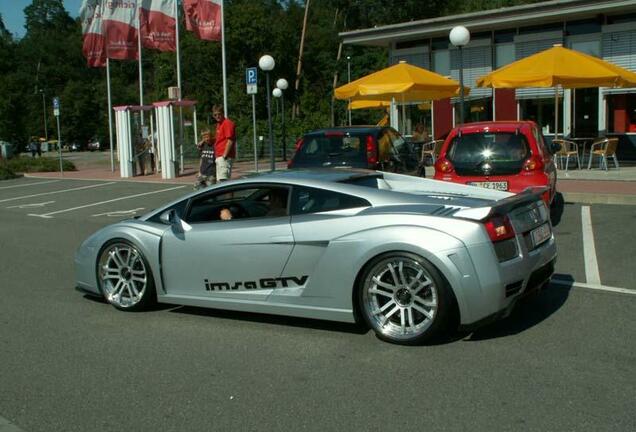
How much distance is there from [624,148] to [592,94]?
1.84 metres

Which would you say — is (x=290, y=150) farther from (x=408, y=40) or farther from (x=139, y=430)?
(x=139, y=430)

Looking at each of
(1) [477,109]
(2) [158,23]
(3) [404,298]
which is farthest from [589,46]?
(3) [404,298]

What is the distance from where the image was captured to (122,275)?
6.74m

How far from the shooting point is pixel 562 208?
13.0 meters

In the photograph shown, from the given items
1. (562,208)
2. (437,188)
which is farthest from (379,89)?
(437,188)

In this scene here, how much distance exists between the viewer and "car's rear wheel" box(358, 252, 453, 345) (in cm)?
515

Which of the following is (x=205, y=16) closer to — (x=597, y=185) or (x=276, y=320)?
(x=597, y=185)

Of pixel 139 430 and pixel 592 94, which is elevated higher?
pixel 592 94

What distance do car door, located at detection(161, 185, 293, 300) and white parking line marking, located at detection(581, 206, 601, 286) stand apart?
3354 mm

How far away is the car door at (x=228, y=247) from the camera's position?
230 inches

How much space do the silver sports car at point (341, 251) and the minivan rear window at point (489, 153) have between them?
13.4 feet

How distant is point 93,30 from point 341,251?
964 inches

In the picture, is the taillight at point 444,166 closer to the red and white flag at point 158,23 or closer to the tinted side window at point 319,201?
the tinted side window at point 319,201

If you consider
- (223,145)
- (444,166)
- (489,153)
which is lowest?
(444,166)
